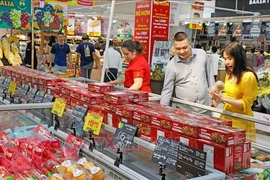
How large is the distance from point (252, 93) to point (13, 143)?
1.93 m

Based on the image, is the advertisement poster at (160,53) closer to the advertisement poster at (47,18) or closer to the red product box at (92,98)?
the advertisement poster at (47,18)

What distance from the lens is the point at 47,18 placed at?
6602 mm

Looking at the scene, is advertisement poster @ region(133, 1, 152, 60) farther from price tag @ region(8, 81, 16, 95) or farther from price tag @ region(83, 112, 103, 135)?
price tag @ region(83, 112, 103, 135)

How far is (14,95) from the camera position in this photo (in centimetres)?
324

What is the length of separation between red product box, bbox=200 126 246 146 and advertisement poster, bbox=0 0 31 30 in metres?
5.11

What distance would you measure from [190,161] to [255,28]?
437 inches

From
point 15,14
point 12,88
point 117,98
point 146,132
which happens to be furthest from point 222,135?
point 15,14

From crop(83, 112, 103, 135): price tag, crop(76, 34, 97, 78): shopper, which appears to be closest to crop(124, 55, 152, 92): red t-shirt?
crop(83, 112, 103, 135): price tag

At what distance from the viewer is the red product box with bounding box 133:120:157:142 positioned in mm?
1807

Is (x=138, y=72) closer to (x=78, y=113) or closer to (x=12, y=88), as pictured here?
(x=12, y=88)

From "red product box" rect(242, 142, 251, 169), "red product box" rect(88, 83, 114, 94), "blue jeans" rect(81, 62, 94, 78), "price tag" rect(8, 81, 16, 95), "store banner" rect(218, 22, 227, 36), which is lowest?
"blue jeans" rect(81, 62, 94, 78)

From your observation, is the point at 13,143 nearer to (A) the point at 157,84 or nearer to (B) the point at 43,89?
(B) the point at 43,89

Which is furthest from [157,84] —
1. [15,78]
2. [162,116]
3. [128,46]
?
[162,116]

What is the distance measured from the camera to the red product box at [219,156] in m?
1.50
